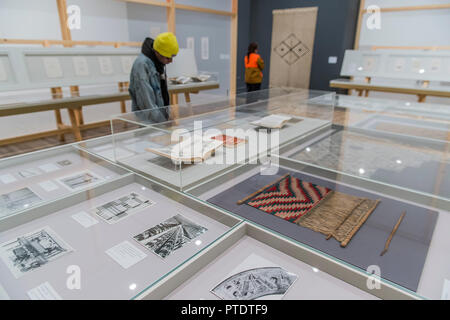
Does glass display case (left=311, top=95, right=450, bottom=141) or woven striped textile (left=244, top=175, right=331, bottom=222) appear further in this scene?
glass display case (left=311, top=95, right=450, bottom=141)

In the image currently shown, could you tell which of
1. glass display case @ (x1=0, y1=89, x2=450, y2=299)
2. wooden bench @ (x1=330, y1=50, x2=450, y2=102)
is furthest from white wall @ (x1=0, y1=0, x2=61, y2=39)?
wooden bench @ (x1=330, y1=50, x2=450, y2=102)

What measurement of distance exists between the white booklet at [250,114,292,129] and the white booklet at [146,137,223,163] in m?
0.60

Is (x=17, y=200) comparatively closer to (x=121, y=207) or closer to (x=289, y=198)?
(x=121, y=207)

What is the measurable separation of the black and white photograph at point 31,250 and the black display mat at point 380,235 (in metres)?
0.67

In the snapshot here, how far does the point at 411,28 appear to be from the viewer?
240 inches

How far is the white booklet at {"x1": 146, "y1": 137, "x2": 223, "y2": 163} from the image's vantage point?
62.6 inches

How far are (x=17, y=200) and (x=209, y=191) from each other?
88 centimetres

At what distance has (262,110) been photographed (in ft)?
8.67

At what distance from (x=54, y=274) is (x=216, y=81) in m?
4.98

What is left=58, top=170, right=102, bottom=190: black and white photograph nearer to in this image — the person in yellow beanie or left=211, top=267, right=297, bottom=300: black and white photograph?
the person in yellow beanie

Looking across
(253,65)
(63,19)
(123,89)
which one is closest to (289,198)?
(123,89)

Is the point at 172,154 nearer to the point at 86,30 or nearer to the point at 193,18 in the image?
the point at 86,30

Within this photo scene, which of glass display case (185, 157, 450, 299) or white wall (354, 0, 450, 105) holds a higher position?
white wall (354, 0, 450, 105)
